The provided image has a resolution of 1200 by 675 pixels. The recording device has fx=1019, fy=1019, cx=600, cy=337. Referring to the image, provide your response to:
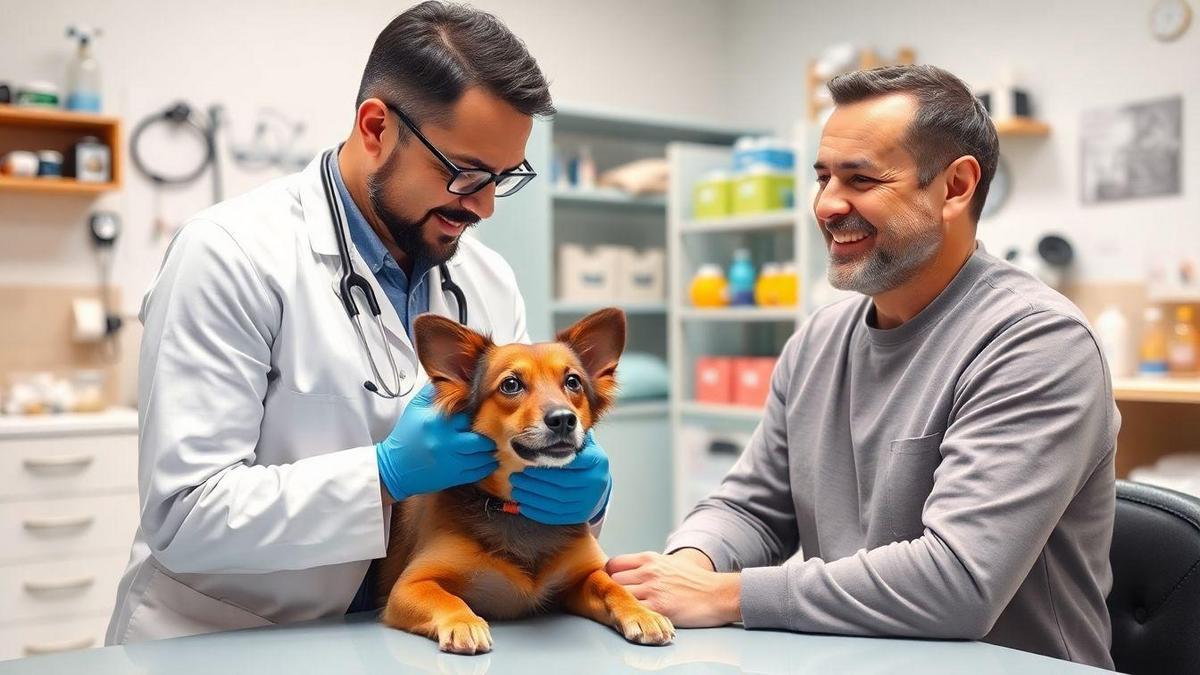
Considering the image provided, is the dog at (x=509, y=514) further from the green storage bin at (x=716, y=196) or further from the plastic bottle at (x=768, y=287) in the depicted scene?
the green storage bin at (x=716, y=196)

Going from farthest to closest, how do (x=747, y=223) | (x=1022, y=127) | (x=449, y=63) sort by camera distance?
(x=747, y=223) < (x=1022, y=127) < (x=449, y=63)

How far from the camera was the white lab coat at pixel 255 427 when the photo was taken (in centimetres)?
127

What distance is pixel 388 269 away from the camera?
61.9 inches

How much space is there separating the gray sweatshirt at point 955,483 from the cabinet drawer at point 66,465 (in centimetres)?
255

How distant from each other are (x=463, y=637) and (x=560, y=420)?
0.89 ft

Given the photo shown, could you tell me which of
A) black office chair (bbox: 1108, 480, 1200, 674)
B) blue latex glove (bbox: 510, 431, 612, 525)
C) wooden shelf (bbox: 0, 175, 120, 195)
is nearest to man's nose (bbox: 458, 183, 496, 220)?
blue latex glove (bbox: 510, 431, 612, 525)

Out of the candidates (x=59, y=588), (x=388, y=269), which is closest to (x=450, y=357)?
(x=388, y=269)

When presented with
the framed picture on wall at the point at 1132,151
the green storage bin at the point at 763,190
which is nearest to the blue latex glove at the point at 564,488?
the green storage bin at the point at 763,190

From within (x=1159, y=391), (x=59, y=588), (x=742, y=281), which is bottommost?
(x=59, y=588)

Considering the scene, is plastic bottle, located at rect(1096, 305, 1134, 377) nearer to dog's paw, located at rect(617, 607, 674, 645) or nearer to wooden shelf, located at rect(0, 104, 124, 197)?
dog's paw, located at rect(617, 607, 674, 645)

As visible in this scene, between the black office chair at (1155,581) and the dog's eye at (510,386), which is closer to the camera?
the dog's eye at (510,386)

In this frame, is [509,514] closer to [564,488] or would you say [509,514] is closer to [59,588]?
[564,488]

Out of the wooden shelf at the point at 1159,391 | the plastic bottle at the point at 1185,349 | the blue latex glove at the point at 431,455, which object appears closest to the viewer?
the blue latex glove at the point at 431,455

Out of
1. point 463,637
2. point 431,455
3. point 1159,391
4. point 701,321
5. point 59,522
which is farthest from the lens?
point 701,321
